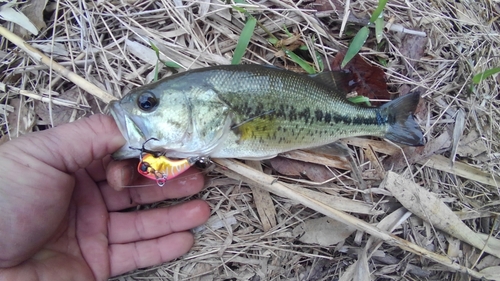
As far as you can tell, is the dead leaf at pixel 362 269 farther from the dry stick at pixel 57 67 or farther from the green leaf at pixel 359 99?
the dry stick at pixel 57 67

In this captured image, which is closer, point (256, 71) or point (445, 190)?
point (256, 71)

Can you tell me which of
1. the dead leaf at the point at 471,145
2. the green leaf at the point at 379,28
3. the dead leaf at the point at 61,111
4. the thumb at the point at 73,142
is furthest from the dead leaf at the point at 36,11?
the dead leaf at the point at 471,145

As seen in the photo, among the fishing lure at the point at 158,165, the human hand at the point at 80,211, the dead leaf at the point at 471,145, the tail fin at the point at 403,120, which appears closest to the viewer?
the human hand at the point at 80,211

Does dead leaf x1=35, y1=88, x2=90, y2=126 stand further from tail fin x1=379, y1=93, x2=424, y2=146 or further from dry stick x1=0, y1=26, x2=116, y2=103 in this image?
tail fin x1=379, y1=93, x2=424, y2=146

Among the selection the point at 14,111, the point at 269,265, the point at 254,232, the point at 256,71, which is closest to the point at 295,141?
the point at 256,71

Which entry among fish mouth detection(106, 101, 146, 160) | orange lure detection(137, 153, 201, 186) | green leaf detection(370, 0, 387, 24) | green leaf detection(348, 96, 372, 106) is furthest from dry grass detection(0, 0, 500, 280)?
fish mouth detection(106, 101, 146, 160)

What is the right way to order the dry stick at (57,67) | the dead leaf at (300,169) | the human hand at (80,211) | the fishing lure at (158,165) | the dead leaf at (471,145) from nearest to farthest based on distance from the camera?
the human hand at (80,211) → the fishing lure at (158,165) → the dry stick at (57,67) → the dead leaf at (300,169) → the dead leaf at (471,145)

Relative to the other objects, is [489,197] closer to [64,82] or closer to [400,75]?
[400,75]
